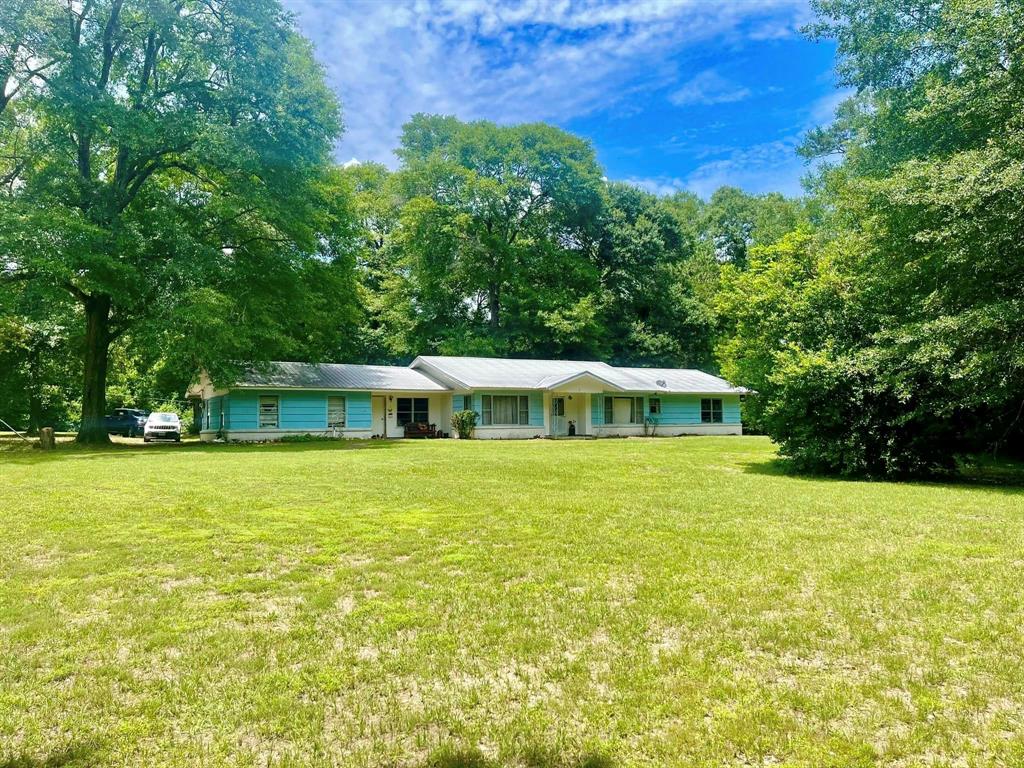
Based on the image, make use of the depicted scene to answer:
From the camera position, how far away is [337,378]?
27219 mm

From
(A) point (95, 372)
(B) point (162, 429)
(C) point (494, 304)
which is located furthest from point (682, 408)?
(A) point (95, 372)

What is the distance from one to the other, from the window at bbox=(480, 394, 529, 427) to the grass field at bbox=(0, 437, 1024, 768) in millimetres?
19337

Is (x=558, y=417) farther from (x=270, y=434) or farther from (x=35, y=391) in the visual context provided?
(x=35, y=391)

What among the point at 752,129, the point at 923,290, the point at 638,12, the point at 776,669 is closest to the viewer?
the point at 776,669

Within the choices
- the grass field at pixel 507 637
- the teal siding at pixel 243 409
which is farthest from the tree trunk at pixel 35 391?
the grass field at pixel 507 637

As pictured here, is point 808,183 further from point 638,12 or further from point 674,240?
point 638,12

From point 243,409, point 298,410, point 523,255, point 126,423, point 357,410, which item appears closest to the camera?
point 243,409

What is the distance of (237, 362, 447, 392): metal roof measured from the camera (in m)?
25.4

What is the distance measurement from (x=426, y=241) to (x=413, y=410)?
14977mm

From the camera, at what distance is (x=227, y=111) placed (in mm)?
22328

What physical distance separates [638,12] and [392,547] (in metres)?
12.2

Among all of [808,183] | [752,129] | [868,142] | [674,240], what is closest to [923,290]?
[868,142]

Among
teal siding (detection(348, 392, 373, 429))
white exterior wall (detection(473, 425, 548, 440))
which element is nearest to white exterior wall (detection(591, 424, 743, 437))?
white exterior wall (detection(473, 425, 548, 440))

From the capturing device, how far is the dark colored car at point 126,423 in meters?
33.5
